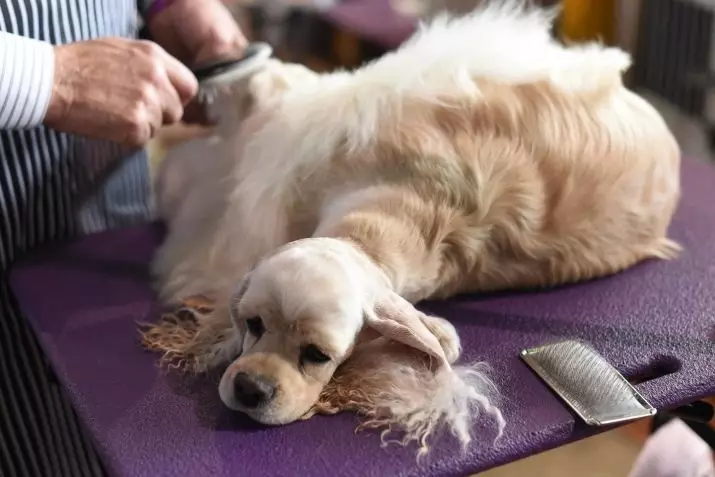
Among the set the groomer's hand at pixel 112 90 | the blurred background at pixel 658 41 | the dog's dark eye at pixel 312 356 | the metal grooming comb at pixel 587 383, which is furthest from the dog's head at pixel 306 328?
the blurred background at pixel 658 41

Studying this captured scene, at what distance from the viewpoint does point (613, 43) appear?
2.29 m

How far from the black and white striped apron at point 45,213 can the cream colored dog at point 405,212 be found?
0.12m

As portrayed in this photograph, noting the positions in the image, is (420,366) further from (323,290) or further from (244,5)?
(244,5)

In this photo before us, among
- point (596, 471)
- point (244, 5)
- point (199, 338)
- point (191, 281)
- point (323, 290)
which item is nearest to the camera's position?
point (323, 290)

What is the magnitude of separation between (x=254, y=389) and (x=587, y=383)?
0.31 meters

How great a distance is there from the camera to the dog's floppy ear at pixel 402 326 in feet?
2.62

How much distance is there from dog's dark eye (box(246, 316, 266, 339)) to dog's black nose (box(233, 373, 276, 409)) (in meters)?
0.06

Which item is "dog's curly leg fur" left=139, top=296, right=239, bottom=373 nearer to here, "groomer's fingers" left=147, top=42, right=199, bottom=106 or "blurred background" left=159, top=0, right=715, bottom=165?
"groomer's fingers" left=147, top=42, right=199, bottom=106

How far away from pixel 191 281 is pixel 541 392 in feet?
1.34

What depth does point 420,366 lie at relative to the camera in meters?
0.82

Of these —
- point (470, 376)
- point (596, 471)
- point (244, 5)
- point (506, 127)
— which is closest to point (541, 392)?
point (470, 376)

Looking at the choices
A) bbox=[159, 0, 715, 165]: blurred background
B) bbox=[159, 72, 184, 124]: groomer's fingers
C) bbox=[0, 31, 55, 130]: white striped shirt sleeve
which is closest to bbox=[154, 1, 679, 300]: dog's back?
bbox=[159, 72, 184, 124]: groomer's fingers


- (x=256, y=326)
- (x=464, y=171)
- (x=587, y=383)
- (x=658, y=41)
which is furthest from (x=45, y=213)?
(x=658, y=41)

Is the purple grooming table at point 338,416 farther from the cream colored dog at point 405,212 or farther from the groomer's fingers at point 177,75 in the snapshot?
the groomer's fingers at point 177,75
